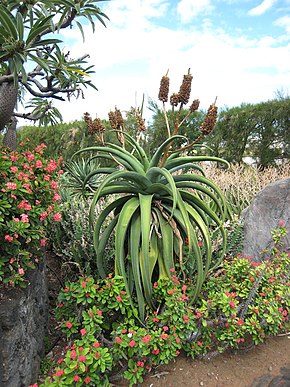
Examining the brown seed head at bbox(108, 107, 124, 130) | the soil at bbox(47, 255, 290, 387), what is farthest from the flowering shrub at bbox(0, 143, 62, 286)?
the soil at bbox(47, 255, 290, 387)

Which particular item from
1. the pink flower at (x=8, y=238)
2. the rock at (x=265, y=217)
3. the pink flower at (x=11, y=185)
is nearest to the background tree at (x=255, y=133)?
the rock at (x=265, y=217)

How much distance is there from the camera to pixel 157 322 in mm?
2369

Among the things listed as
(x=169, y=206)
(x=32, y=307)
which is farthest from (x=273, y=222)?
(x=32, y=307)

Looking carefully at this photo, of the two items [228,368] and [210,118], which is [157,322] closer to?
[228,368]

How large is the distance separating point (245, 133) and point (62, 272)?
263 inches

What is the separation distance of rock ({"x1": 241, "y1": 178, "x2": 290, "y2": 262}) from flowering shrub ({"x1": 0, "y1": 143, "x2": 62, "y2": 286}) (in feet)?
6.60

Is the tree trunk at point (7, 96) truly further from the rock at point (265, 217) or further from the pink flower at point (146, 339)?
the rock at point (265, 217)

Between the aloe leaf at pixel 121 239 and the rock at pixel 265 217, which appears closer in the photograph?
the aloe leaf at pixel 121 239

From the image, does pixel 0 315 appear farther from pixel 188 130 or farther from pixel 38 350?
pixel 188 130

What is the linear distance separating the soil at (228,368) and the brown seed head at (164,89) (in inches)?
73.9

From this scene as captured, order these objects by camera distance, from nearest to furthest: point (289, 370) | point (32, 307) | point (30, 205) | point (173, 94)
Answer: point (30, 205)
point (32, 307)
point (289, 370)
point (173, 94)

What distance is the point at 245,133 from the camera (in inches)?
341

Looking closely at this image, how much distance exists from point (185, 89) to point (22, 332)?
1.89m

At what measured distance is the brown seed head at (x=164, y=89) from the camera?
264cm
